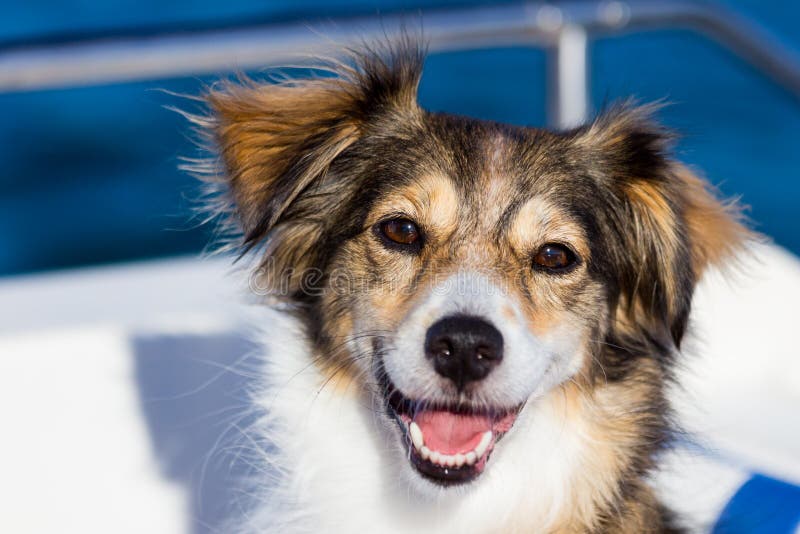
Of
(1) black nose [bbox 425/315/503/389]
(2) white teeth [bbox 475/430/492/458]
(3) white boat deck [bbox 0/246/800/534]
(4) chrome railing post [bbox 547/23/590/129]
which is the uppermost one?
(4) chrome railing post [bbox 547/23/590/129]

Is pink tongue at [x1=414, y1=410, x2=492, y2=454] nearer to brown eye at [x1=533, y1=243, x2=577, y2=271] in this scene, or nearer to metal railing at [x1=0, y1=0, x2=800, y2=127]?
brown eye at [x1=533, y1=243, x2=577, y2=271]

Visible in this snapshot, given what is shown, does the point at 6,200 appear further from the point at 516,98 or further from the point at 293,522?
the point at 293,522

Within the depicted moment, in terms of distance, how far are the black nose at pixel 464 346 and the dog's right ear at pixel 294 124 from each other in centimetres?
55

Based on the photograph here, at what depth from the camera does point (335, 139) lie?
2.70 metres

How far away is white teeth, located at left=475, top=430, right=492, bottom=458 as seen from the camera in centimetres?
244

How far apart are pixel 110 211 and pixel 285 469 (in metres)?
6.37

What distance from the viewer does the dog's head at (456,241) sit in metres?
2.37

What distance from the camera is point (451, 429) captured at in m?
2.45

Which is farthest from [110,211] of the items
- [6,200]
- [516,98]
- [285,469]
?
[285,469]

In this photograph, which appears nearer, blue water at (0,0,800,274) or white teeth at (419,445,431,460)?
white teeth at (419,445,431,460)

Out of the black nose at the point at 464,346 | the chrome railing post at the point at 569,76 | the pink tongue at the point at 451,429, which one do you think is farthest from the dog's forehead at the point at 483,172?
the chrome railing post at the point at 569,76

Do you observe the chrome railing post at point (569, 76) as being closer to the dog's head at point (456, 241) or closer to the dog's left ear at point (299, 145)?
the dog's head at point (456, 241)

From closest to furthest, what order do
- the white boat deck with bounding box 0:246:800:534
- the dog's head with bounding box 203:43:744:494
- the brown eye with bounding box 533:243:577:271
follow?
1. the dog's head with bounding box 203:43:744:494
2. the brown eye with bounding box 533:243:577:271
3. the white boat deck with bounding box 0:246:800:534

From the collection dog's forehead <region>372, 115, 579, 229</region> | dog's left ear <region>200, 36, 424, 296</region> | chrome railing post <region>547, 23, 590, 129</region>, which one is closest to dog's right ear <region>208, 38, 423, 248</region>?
dog's left ear <region>200, 36, 424, 296</region>
